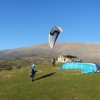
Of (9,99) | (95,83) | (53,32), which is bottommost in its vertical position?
(9,99)

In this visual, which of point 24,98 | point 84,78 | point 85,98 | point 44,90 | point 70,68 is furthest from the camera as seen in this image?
point 70,68

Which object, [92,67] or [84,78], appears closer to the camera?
[84,78]

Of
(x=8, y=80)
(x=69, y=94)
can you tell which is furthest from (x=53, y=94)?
(x=8, y=80)

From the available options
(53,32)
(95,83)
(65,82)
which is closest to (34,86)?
(65,82)

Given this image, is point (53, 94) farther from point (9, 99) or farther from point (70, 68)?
point (70, 68)

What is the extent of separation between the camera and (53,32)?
58.1 m

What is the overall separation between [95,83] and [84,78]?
4.53 metres

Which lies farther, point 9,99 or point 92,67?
point 92,67

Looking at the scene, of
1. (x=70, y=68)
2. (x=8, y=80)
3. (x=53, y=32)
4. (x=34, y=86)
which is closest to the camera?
(x=34, y=86)

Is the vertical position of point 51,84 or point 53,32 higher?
point 53,32

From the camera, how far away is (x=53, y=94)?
2895 cm

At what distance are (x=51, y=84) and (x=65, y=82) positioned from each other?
247 cm

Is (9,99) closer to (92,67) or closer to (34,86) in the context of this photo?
(34,86)

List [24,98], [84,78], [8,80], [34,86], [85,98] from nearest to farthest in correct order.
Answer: [85,98] < [24,98] < [34,86] < [84,78] < [8,80]
